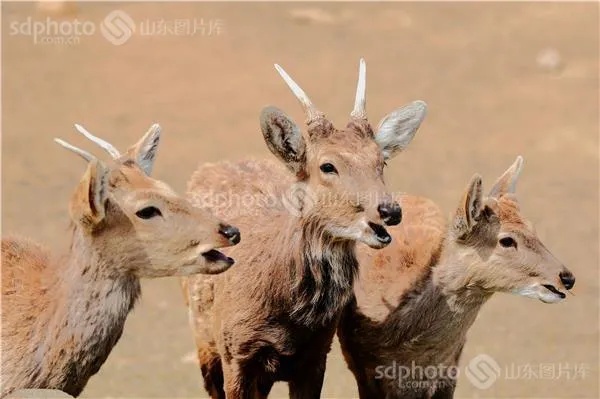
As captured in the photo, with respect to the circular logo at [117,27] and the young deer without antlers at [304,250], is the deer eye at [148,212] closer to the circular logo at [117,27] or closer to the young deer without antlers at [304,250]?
the young deer without antlers at [304,250]

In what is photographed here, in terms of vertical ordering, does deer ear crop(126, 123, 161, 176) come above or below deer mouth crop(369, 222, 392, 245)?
above

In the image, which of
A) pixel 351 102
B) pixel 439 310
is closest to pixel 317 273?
pixel 439 310

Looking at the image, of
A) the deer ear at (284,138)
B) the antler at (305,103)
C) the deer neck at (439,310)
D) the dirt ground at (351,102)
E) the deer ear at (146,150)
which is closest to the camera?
the deer ear at (146,150)

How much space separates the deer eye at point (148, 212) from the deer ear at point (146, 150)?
0.79 meters

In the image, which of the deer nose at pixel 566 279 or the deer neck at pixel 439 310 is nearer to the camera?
the deer nose at pixel 566 279

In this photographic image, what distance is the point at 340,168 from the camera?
35.4 feet

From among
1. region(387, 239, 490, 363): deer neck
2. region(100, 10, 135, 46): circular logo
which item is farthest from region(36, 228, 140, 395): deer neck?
region(100, 10, 135, 46): circular logo

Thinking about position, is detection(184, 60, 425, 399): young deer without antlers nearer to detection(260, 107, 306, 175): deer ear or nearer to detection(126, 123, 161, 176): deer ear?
detection(260, 107, 306, 175): deer ear

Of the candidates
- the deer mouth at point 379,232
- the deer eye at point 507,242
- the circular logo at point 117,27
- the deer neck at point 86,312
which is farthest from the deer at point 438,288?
the circular logo at point 117,27

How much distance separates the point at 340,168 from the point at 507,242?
1647 millimetres

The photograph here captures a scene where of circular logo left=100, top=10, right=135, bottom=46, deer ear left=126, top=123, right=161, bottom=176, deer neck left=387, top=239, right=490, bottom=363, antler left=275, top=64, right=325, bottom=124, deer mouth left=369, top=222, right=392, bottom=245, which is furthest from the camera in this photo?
circular logo left=100, top=10, right=135, bottom=46

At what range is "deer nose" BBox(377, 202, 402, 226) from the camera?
10391mm

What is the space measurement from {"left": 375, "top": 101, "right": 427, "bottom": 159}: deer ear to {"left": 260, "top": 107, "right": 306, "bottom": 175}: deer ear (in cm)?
65

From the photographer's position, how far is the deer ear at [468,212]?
37.4 feet
